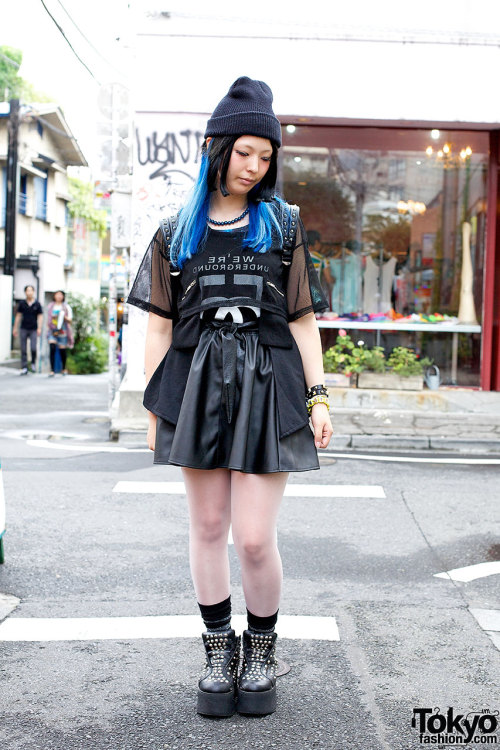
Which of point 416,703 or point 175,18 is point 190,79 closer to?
point 175,18

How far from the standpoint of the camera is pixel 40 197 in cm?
3291

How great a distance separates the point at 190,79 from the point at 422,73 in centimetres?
263

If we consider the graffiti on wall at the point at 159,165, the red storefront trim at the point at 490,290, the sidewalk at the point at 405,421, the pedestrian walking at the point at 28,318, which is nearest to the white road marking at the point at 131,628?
the sidewalk at the point at 405,421

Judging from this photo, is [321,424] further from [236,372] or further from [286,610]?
[286,610]

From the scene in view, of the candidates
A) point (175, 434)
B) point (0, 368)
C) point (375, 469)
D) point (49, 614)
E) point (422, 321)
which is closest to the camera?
point (175, 434)

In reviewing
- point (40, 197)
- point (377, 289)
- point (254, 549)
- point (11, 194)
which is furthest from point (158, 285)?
point (40, 197)

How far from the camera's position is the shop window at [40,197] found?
32406mm

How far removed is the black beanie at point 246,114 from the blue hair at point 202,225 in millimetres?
125

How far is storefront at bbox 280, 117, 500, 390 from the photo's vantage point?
11.2 m

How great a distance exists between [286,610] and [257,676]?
3.81 feet

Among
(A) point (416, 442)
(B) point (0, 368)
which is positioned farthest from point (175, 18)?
(B) point (0, 368)

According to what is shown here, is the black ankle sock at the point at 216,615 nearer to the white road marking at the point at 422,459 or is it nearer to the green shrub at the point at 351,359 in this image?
the white road marking at the point at 422,459

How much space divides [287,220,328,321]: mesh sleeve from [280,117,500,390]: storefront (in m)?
7.93

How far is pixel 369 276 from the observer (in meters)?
11.5
